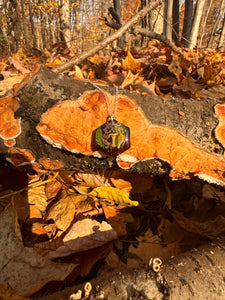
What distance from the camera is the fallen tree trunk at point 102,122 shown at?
1106mm

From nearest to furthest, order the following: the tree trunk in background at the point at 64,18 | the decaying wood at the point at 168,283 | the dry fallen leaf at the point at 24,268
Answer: the decaying wood at the point at 168,283 < the dry fallen leaf at the point at 24,268 < the tree trunk in background at the point at 64,18

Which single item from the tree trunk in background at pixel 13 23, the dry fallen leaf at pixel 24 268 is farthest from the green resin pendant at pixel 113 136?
the tree trunk in background at pixel 13 23

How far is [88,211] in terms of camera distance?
1.48 m

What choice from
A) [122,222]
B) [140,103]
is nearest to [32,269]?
[122,222]

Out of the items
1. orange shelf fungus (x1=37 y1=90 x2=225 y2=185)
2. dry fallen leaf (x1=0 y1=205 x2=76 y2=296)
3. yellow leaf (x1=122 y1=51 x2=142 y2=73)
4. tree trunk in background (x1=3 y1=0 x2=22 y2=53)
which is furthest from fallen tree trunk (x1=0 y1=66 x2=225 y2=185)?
tree trunk in background (x1=3 y1=0 x2=22 y2=53)

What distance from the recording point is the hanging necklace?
1.05m

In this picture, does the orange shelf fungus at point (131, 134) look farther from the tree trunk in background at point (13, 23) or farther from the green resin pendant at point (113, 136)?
the tree trunk in background at point (13, 23)

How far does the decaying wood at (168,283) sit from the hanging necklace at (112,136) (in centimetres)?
59

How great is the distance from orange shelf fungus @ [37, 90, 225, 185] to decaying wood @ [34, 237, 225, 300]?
0.55m

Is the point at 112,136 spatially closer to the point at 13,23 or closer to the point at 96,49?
the point at 96,49

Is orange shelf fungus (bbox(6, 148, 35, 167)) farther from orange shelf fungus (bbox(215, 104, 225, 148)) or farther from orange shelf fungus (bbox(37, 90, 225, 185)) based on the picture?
orange shelf fungus (bbox(215, 104, 225, 148))

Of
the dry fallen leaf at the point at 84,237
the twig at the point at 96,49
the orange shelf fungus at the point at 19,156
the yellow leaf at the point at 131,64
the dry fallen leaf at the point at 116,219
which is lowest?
the dry fallen leaf at the point at 116,219

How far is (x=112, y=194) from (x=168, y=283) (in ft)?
2.83

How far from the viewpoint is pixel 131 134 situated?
1128 millimetres
